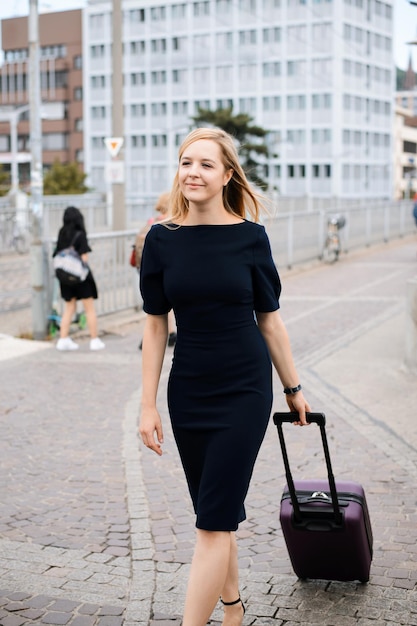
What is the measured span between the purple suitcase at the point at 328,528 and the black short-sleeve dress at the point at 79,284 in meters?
7.71

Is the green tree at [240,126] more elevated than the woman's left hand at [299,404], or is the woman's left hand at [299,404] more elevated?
the green tree at [240,126]

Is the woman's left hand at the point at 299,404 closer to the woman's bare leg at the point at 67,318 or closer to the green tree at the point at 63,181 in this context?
the woman's bare leg at the point at 67,318

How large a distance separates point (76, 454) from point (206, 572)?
3617 mm

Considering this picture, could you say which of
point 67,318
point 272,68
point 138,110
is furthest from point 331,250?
point 138,110

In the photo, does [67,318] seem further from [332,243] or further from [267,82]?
[267,82]

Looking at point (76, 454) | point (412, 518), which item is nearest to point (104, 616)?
point (412, 518)

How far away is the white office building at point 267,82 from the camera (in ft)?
305

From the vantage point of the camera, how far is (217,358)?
3562 mm

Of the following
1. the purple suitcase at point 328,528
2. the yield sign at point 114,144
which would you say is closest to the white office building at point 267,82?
the yield sign at point 114,144

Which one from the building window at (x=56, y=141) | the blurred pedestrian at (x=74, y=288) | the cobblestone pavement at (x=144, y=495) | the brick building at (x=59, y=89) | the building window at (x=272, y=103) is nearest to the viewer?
the cobblestone pavement at (x=144, y=495)

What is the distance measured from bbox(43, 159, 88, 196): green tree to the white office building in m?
28.0

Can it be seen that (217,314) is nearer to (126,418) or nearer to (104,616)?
(104,616)

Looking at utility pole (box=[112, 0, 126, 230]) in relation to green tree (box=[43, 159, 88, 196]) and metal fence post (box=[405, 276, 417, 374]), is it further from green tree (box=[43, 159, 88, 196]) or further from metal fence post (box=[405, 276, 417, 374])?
green tree (box=[43, 159, 88, 196])

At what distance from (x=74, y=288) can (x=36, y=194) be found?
257 centimetres
